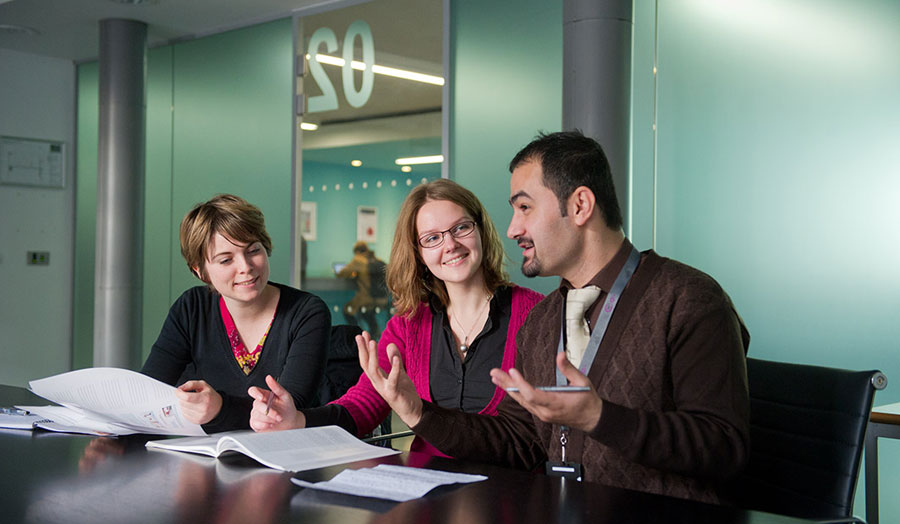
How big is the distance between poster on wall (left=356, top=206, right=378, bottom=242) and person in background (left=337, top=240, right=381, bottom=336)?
0.04m

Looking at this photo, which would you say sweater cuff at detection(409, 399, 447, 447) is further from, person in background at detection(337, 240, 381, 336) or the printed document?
person in background at detection(337, 240, 381, 336)

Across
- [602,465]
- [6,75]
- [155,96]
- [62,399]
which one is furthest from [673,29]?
[6,75]

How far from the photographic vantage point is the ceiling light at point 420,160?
14.9 feet

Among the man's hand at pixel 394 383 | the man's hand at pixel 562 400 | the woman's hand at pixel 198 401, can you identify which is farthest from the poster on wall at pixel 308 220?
the man's hand at pixel 562 400

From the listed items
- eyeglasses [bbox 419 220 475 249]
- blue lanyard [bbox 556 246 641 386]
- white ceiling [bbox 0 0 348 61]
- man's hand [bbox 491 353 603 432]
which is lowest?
man's hand [bbox 491 353 603 432]

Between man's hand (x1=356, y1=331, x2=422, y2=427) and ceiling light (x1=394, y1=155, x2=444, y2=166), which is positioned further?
ceiling light (x1=394, y1=155, x2=444, y2=166)

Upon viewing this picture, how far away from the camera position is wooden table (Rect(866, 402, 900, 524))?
2.51 m

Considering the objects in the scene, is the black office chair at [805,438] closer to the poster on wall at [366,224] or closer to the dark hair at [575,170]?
the dark hair at [575,170]

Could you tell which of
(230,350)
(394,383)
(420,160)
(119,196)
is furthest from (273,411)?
(119,196)

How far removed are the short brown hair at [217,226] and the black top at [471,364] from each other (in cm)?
63

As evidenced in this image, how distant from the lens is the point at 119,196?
5723 mm

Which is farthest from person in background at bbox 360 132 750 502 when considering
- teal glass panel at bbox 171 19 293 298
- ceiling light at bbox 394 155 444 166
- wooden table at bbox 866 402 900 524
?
teal glass panel at bbox 171 19 293 298

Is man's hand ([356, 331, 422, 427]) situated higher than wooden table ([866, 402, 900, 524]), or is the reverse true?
man's hand ([356, 331, 422, 427])

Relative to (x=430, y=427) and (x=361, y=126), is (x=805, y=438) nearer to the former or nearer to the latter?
(x=430, y=427)
